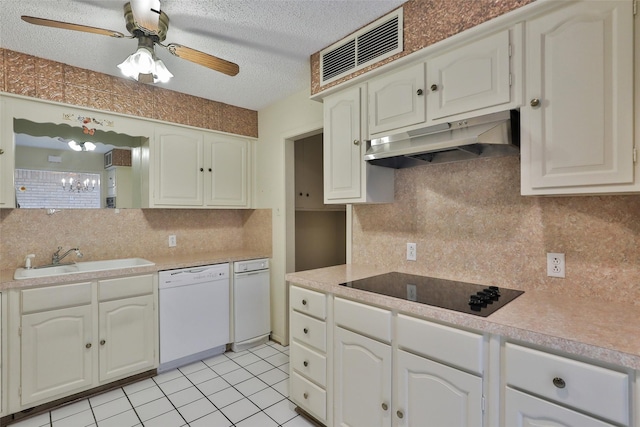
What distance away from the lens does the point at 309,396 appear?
1982 millimetres

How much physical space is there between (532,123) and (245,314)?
278cm

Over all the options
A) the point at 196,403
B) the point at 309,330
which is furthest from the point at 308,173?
the point at 196,403

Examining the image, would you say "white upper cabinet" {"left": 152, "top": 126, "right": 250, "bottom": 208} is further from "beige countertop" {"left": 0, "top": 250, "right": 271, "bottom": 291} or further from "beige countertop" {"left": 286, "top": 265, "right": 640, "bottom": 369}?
"beige countertop" {"left": 286, "top": 265, "right": 640, "bottom": 369}

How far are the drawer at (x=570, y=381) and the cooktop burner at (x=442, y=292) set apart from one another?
20 cm

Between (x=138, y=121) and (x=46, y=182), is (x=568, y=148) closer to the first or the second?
(x=138, y=121)

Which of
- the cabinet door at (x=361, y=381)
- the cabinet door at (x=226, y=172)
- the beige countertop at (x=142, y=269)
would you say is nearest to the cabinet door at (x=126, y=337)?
the beige countertop at (x=142, y=269)

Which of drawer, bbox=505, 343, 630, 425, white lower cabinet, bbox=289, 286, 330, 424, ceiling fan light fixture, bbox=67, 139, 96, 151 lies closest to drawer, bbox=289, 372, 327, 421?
white lower cabinet, bbox=289, 286, 330, 424

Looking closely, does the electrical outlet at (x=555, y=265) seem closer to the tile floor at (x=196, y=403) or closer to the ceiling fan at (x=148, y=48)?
the tile floor at (x=196, y=403)

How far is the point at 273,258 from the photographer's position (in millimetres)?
3324

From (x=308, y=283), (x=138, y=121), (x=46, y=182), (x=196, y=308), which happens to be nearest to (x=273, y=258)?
(x=196, y=308)

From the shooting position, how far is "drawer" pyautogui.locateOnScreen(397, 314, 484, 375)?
1260 millimetres

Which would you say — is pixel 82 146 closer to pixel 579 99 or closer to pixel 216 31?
pixel 216 31

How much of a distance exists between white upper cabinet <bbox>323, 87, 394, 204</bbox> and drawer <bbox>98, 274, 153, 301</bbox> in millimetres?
1596

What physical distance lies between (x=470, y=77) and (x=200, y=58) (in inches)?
59.3
